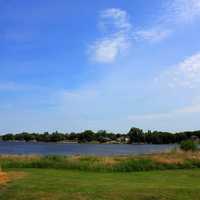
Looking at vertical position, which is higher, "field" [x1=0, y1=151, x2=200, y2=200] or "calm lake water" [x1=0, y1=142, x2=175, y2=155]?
"calm lake water" [x1=0, y1=142, x2=175, y2=155]

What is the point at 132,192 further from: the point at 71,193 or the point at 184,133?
the point at 184,133

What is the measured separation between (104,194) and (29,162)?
13385 millimetres

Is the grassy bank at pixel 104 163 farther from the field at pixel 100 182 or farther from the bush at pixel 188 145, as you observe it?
the bush at pixel 188 145

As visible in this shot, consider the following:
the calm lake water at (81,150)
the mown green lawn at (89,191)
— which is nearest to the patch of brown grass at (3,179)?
the mown green lawn at (89,191)

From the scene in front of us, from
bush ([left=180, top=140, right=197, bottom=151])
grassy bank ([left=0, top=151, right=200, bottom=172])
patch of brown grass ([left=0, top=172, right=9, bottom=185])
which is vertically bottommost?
patch of brown grass ([left=0, top=172, right=9, bottom=185])

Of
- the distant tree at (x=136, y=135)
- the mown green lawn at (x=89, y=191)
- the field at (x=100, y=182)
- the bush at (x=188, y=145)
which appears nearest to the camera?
the mown green lawn at (x=89, y=191)

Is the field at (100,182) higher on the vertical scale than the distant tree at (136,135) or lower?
lower

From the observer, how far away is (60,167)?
2753cm

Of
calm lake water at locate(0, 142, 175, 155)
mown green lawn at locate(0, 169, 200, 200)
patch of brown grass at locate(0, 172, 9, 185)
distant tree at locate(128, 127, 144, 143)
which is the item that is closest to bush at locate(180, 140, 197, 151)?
calm lake water at locate(0, 142, 175, 155)

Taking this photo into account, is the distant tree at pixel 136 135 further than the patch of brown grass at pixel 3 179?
Yes

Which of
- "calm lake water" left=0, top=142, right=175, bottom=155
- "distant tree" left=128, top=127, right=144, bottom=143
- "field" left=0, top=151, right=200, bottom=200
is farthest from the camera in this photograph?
"distant tree" left=128, top=127, right=144, bottom=143

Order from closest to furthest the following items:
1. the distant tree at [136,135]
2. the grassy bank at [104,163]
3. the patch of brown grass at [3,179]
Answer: the patch of brown grass at [3,179], the grassy bank at [104,163], the distant tree at [136,135]

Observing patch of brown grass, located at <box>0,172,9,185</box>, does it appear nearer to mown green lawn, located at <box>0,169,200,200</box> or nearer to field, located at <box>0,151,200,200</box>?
field, located at <box>0,151,200,200</box>

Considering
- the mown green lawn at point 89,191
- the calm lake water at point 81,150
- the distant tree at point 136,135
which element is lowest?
the mown green lawn at point 89,191
